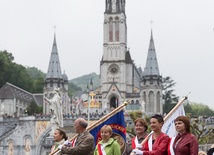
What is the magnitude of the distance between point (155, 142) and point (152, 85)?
6661 centimetres

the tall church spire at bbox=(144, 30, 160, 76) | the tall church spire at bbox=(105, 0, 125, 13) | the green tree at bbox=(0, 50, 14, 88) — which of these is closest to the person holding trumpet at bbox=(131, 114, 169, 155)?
the tall church spire at bbox=(144, 30, 160, 76)

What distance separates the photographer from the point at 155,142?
705 cm

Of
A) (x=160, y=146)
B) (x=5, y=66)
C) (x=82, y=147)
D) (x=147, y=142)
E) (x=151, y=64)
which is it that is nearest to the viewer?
(x=160, y=146)

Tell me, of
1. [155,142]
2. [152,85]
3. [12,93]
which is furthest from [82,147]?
[12,93]

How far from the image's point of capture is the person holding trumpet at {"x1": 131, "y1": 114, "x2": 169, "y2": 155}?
6.88 m

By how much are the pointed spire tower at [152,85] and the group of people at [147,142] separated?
6409 cm

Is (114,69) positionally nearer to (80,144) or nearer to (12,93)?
(12,93)

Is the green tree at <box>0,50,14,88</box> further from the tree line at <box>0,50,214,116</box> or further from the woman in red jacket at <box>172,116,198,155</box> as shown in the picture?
the woman in red jacket at <box>172,116,198,155</box>

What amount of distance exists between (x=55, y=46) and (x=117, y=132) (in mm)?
66531

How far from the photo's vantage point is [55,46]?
75.6 metres

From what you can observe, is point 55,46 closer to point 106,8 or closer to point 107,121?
point 106,8

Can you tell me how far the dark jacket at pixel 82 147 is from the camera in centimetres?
774

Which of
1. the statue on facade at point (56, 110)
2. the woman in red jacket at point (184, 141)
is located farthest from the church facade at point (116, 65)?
the woman in red jacket at point (184, 141)

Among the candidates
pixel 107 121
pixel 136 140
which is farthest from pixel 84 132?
pixel 107 121
